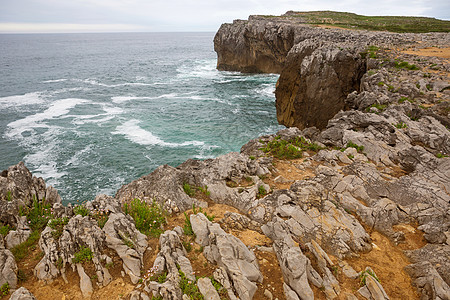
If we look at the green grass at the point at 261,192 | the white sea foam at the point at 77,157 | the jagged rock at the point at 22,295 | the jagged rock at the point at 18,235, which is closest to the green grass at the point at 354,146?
the green grass at the point at 261,192

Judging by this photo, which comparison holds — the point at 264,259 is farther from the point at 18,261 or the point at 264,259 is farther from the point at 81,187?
the point at 81,187

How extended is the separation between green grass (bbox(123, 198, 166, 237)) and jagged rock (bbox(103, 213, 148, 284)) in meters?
0.59

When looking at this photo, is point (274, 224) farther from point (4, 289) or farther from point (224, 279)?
point (4, 289)

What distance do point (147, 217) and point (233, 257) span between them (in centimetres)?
434

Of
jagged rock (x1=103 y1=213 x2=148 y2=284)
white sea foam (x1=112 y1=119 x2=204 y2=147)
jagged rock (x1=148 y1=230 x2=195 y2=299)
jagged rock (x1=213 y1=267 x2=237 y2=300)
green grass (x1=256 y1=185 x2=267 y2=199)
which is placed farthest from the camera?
white sea foam (x1=112 y1=119 x2=204 y2=147)

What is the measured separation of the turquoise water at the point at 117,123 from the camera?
85.7 ft

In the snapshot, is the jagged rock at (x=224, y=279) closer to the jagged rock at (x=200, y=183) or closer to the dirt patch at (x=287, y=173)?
the jagged rock at (x=200, y=183)

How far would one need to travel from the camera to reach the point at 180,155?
1126 inches

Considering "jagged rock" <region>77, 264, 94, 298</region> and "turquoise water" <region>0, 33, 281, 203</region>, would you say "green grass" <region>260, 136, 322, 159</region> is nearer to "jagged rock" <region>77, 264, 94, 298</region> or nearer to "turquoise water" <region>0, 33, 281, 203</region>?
"turquoise water" <region>0, 33, 281, 203</region>

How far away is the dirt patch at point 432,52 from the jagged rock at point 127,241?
35132 mm

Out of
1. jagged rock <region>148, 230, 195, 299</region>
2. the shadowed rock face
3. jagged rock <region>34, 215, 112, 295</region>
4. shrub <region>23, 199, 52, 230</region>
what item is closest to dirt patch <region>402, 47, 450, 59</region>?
the shadowed rock face

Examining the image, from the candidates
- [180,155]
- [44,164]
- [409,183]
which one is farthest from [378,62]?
[44,164]

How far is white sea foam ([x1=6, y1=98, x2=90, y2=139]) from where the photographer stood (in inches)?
1337

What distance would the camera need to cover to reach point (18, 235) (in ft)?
28.5
